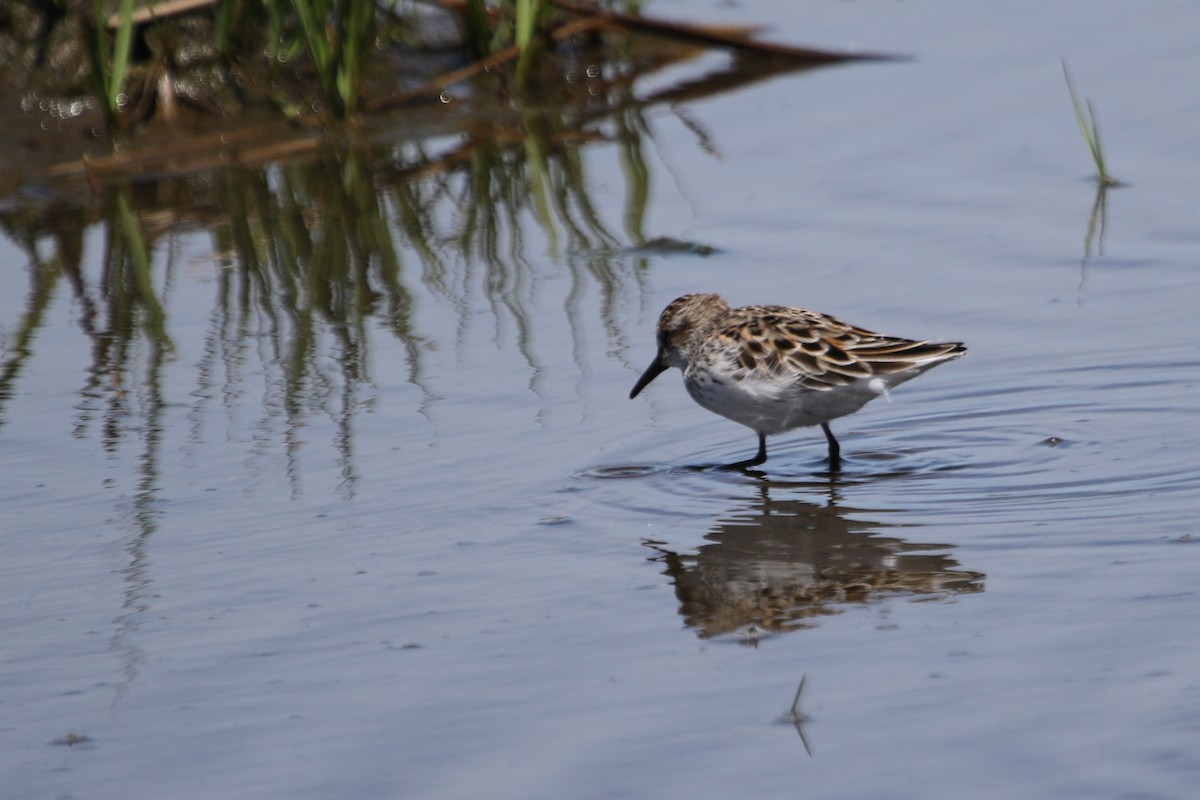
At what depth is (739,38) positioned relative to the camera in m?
14.4

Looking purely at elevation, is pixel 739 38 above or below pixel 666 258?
above

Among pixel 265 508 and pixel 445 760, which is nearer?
pixel 445 760

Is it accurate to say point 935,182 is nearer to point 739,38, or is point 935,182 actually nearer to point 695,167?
point 695,167

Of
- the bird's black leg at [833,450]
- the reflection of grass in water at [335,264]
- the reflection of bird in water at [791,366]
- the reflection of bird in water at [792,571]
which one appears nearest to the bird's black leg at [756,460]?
the reflection of bird in water at [791,366]

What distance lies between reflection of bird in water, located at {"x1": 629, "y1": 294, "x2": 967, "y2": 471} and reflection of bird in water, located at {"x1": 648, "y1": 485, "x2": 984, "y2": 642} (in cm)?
60

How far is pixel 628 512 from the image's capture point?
6.45 metres

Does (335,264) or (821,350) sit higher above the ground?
(821,350)

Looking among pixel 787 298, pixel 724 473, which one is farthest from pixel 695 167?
pixel 724 473

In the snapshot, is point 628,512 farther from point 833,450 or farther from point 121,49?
point 121,49

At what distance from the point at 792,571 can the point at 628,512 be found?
0.88 metres

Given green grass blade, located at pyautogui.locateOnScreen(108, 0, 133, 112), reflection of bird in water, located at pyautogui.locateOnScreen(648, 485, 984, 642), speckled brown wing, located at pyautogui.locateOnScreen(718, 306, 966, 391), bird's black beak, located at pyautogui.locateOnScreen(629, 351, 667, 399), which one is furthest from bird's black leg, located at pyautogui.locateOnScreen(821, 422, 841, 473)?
green grass blade, located at pyautogui.locateOnScreen(108, 0, 133, 112)

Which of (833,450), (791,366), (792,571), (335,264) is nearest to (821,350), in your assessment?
(791,366)

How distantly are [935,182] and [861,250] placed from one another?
1368 millimetres

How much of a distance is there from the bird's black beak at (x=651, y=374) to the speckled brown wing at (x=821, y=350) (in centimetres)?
47
